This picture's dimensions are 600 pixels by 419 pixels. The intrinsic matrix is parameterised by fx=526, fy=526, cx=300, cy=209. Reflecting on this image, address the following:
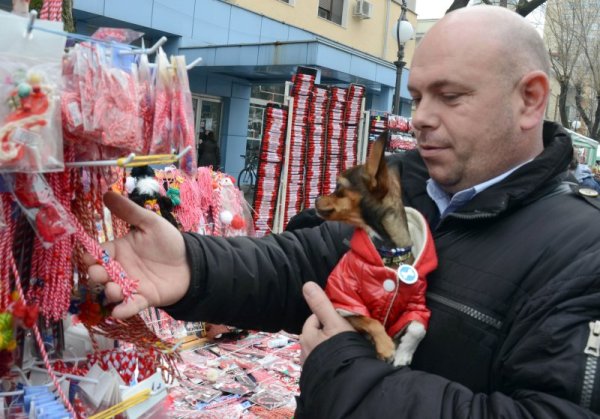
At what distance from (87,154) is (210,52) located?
35.1ft

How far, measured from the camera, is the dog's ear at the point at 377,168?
5.16 feet

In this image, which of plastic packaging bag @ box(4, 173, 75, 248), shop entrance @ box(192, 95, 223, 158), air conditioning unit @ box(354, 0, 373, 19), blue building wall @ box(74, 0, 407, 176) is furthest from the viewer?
air conditioning unit @ box(354, 0, 373, 19)

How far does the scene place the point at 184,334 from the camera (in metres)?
3.79

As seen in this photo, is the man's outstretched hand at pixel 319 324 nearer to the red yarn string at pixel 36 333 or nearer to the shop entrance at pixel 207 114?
the red yarn string at pixel 36 333

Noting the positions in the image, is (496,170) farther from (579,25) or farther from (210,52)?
(579,25)

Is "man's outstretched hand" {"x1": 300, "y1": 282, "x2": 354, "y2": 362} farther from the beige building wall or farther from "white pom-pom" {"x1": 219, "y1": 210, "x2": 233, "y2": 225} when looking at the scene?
the beige building wall

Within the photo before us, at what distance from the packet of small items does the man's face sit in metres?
0.96

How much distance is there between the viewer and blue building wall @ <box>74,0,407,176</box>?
1009cm

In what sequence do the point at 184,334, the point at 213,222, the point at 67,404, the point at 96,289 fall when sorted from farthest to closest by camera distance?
the point at 213,222
the point at 184,334
the point at 96,289
the point at 67,404

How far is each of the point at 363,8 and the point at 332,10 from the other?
42.5 inches

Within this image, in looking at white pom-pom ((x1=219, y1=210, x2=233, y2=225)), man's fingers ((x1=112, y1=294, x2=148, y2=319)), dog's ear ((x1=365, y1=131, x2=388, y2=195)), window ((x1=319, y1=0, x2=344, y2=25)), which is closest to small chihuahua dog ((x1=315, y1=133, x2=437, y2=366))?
dog's ear ((x1=365, y1=131, x2=388, y2=195))

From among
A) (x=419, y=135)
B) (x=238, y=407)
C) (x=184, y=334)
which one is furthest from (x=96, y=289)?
(x=184, y=334)

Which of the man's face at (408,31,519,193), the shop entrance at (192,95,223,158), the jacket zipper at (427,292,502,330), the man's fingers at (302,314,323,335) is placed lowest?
the man's fingers at (302,314,323,335)

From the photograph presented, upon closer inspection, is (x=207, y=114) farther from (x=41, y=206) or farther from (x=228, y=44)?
(x=41, y=206)
